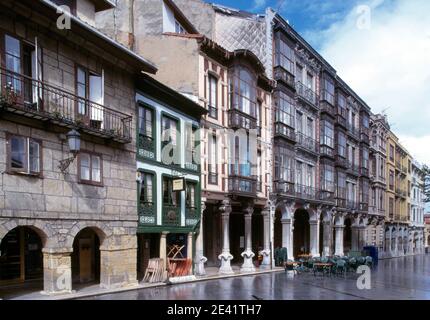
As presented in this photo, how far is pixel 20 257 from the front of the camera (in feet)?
56.2

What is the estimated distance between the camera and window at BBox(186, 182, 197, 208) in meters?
22.4

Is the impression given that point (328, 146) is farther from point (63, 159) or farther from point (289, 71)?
point (63, 159)

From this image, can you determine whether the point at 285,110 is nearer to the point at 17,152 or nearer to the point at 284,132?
the point at 284,132

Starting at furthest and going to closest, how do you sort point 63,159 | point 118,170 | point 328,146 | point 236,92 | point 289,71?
point 328,146
point 289,71
point 236,92
point 118,170
point 63,159

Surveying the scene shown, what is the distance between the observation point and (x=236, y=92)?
26.0 m

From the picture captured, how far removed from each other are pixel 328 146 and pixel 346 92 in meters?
8.16

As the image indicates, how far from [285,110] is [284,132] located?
1581 millimetres

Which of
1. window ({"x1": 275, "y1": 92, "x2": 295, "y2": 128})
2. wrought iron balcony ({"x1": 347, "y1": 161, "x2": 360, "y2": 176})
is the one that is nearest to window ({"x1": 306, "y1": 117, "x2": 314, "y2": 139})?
window ({"x1": 275, "y1": 92, "x2": 295, "y2": 128})

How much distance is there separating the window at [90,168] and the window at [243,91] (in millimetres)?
11319

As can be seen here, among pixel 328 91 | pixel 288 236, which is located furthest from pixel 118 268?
pixel 328 91

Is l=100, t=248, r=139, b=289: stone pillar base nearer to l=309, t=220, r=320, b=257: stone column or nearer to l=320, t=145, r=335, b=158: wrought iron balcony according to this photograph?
l=309, t=220, r=320, b=257: stone column

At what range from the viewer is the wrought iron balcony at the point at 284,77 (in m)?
30.5

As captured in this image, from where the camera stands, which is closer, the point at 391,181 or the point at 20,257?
the point at 20,257
